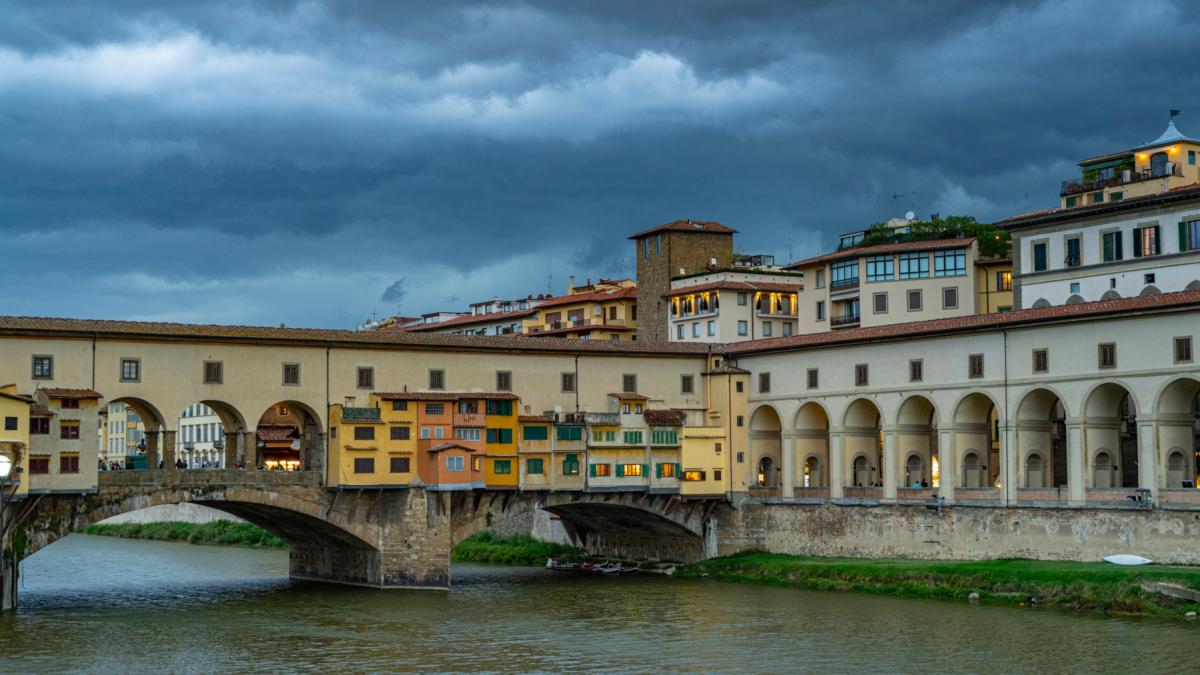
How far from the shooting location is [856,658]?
46.1 meters

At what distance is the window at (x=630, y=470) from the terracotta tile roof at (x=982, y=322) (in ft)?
28.3

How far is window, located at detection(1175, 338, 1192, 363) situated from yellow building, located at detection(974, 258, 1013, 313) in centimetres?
3097

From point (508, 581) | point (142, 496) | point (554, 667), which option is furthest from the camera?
point (508, 581)

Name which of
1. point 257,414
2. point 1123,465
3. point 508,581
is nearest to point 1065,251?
point 1123,465

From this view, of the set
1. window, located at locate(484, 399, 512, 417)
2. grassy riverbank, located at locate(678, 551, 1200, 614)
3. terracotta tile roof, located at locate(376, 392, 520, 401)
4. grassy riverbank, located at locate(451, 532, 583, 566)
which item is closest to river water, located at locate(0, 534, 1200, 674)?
grassy riverbank, located at locate(678, 551, 1200, 614)

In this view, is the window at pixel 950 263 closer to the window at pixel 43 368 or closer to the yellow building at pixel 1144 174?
the yellow building at pixel 1144 174

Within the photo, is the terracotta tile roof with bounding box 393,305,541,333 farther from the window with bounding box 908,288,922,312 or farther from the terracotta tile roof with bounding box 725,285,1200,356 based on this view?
the terracotta tile roof with bounding box 725,285,1200,356

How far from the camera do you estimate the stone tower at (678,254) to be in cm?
10775

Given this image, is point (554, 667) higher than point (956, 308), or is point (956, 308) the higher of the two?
point (956, 308)

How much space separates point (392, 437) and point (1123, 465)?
106ft

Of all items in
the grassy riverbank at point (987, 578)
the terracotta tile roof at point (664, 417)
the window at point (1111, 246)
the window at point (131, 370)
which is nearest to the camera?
the grassy riverbank at point (987, 578)

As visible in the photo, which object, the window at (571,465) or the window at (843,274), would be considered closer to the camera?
the window at (571,465)

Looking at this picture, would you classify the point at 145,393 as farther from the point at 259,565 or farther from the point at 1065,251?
the point at 1065,251

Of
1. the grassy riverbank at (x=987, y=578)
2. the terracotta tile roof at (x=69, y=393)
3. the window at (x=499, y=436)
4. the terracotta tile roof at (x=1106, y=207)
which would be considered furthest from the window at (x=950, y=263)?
the terracotta tile roof at (x=69, y=393)
